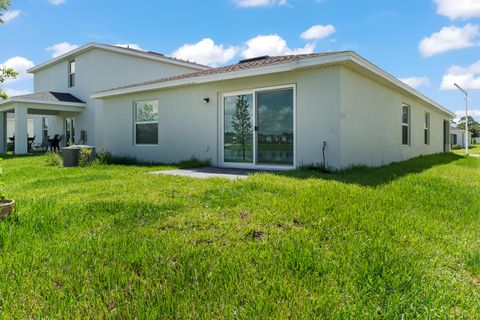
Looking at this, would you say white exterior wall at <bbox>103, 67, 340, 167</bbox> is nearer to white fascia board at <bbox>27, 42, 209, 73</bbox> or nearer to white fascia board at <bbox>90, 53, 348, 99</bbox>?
white fascia board at <bbox>90, 53, 348, 99</bbox>

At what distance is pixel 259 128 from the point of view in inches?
336

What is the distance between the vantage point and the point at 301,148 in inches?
307

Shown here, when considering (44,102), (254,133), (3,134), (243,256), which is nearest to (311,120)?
(254,133)

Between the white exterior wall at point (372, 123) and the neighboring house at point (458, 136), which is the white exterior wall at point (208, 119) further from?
the neighboring house at point (458, 136)

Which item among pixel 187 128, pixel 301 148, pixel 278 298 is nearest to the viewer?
pixel 278 298

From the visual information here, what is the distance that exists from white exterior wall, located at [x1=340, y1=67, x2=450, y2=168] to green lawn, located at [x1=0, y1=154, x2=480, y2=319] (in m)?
3.02

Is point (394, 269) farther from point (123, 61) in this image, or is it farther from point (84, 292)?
point (123, 61)

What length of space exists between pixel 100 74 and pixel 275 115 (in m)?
12.7

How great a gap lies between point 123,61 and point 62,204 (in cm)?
1475

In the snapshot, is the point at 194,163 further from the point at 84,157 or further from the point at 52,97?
the point at 52,97

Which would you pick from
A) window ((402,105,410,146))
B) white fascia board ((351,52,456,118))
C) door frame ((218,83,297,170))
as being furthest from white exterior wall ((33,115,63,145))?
window ((402,105,410,146))

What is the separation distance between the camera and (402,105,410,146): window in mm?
12172

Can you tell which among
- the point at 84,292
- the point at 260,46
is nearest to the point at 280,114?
the point at 84,292

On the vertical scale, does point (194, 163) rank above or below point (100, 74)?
below
